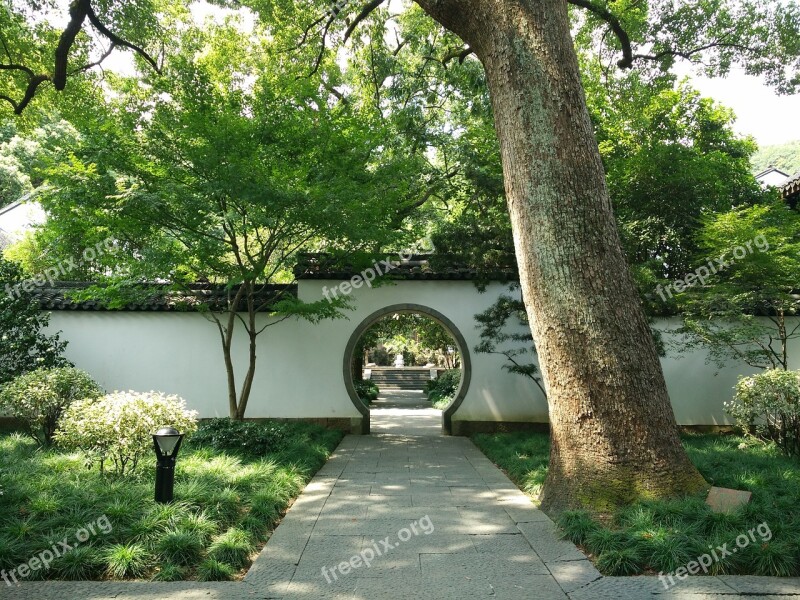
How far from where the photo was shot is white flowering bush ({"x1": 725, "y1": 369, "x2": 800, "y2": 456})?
6.76 m

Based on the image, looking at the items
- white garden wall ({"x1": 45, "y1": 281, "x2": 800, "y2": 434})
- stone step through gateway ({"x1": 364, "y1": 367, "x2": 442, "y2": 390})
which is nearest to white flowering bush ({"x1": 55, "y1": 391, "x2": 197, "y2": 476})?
white garden wall ({"x1": 45, "y1": 281, "x2": 800, "y2": 434})

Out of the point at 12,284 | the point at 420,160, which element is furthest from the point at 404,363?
the point at 12,284

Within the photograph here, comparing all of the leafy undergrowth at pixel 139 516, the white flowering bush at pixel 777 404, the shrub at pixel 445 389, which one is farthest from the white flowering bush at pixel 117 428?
the shrub at pixel 445 389

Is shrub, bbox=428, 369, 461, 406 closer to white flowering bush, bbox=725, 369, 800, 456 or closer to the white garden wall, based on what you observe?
the white garden wall

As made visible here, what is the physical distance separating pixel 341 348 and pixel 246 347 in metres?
1.81

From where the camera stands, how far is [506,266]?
30.9 ft

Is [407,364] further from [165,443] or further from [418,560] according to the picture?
[418,560]

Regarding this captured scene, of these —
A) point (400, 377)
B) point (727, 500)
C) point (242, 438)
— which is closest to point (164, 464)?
point (242, 438)

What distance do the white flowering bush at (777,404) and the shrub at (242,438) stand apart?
20.5 feet

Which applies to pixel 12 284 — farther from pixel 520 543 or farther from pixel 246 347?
pixel 520 543
